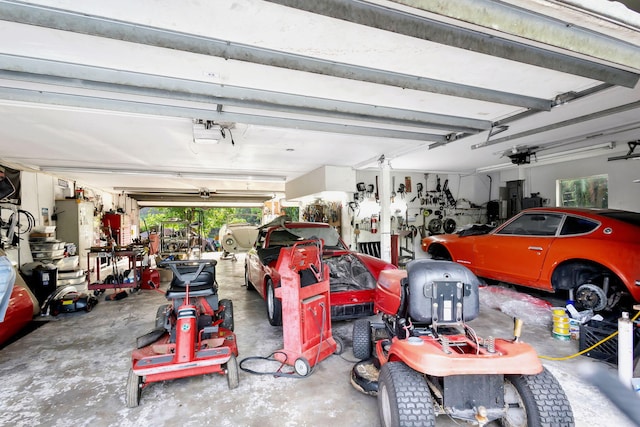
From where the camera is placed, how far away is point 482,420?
163cm

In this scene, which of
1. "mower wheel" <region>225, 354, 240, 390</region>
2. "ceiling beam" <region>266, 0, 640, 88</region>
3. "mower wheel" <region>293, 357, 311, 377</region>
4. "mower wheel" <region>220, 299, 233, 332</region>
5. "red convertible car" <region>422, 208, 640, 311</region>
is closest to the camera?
"ceiling beam" <region>266, 0, 640, 88</region>

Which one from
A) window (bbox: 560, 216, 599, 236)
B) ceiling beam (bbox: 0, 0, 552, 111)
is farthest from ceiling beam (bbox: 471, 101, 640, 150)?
ceiling beam (bbox: 0, 0, 552, 111)

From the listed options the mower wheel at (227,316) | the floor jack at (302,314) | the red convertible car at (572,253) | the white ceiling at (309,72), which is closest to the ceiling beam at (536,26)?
the white ceiling at (309,72)

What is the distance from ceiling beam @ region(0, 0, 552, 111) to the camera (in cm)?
171

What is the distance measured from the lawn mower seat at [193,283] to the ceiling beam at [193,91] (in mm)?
1727

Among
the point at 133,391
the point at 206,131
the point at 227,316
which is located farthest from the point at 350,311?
the point at 206,131

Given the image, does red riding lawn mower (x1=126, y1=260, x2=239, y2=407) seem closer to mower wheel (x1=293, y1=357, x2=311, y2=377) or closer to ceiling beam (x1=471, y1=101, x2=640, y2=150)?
mower wheel (x1=293, y1=357, x2=311, y2=377)

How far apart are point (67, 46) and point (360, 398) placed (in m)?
3.42

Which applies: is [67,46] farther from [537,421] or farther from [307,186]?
[307,186]

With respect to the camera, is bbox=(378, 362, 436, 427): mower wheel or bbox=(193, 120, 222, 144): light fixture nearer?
bbox=(378, 362, 436, 427): mower wheel

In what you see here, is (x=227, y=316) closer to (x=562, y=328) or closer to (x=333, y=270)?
(x=333, y=270)

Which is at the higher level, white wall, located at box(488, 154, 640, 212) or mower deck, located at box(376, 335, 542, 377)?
white wall, located at box(488, 154, 640, 212)

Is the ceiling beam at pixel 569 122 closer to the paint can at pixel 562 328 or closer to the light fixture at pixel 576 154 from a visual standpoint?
the light fixture at pixel 576 154

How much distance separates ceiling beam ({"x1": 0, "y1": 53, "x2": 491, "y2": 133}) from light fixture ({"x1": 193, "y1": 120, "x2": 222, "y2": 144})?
0.86 metres
